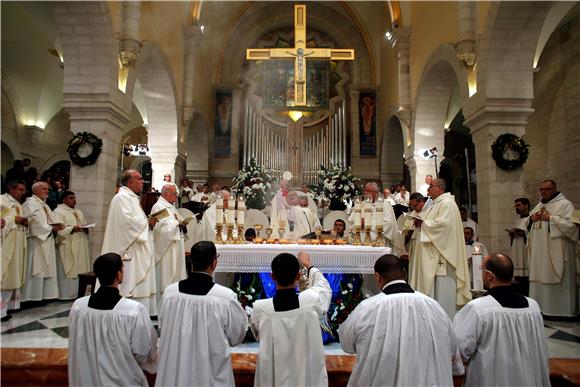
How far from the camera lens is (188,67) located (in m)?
12.5

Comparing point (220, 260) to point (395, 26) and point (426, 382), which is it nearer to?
point (426, 382)

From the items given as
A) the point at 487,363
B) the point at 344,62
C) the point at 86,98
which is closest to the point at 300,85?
the point at 86,98

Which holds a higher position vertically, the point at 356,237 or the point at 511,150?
the point at 511,150

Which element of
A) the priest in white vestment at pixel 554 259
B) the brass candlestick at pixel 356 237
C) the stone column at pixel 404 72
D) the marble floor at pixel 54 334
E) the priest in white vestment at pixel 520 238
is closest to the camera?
the marble floor at pixel 54 334

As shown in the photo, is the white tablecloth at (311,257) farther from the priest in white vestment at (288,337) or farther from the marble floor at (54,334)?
the priest in white vestment at (288,337)

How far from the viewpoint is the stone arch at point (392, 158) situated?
15.5 metres

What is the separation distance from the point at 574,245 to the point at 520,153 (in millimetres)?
1755

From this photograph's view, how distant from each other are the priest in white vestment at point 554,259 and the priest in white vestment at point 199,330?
5.17 metres

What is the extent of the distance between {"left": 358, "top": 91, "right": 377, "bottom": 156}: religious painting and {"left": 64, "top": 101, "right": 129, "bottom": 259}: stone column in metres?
10.2

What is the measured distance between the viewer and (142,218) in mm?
5012

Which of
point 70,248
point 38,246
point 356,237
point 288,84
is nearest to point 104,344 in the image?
point 356,237

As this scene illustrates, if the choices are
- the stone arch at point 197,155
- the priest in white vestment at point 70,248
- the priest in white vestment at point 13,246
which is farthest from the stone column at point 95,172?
the stone arch at point 197,155

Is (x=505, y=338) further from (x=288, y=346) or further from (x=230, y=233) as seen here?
(x=230, y=233)

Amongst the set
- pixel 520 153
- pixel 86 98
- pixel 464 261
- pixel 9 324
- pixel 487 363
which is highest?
pixel 86 98
